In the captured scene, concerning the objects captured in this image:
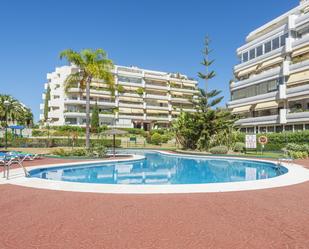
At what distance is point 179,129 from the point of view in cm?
3675

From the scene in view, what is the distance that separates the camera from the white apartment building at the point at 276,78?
37.9m

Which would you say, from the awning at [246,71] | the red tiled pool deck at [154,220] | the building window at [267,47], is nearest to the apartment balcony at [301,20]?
the building window at [267,47]

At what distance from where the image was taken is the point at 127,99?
73.8m

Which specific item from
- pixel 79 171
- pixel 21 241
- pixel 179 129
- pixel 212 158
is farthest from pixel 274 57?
pixel 21 241

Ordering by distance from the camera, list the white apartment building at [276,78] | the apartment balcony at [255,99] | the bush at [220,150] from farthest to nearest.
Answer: the apartment balcony at [255,99]
the white apartment building at [276,78]
the bush at [220,150]

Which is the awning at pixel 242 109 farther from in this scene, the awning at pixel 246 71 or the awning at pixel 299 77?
the awning at pixel 299 77

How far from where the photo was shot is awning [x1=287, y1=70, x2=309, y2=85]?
3681 centimetres

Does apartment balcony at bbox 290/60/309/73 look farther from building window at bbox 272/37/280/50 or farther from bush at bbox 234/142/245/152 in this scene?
bush at bbox 234/142/245/152

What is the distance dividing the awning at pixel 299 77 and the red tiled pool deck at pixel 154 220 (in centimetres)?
3184

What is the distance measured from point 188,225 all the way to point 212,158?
21.5 meters

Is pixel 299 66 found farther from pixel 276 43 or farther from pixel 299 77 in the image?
pixel 276 43

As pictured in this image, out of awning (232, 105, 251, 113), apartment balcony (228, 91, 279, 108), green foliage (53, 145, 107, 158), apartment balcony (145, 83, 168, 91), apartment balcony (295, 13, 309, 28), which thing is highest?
apartment balcony (295, 13, 309, 28)

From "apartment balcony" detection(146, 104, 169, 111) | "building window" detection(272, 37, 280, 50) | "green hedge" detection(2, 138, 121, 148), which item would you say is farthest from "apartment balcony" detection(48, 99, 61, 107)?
"building window" detection(272, 37, 280, 50)

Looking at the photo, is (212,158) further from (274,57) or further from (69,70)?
(69,70)
